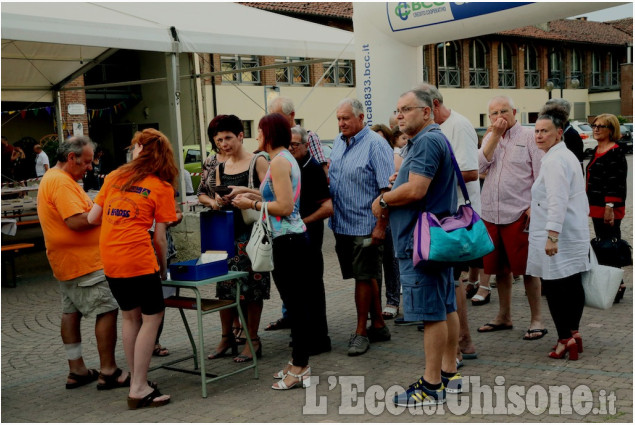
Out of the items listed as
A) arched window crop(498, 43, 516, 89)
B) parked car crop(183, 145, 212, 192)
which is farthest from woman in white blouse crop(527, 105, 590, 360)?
arched window crop(498, 43, 516, 89)

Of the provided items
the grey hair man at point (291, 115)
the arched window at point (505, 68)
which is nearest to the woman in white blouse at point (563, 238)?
the grey hair man at point (291, 115)

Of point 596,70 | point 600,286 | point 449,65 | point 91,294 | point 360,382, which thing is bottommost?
point 360,382

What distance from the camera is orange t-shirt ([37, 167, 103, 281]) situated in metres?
4.87

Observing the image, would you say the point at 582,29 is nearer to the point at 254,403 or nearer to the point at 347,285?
the point at 347,285

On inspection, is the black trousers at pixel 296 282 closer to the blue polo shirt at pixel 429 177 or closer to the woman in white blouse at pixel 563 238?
the blue polo shirt at pixel 429 177

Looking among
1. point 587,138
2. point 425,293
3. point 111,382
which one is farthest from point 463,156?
point 587,138

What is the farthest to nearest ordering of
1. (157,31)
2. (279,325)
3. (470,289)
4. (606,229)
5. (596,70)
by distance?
(596,70), (157,31), (470,289), (606,229), (279,325)

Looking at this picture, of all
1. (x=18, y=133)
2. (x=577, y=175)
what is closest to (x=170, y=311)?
(x=577, y=175)

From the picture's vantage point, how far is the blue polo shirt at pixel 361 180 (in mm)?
5531

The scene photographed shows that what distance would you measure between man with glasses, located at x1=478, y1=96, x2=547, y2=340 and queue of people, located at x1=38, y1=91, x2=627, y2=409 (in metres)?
0.01

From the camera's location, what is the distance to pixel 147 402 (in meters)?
4.49

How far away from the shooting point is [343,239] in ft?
18.8

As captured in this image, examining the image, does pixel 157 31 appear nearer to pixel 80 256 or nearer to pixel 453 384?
pixel 80 256

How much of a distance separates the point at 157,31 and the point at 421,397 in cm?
655
